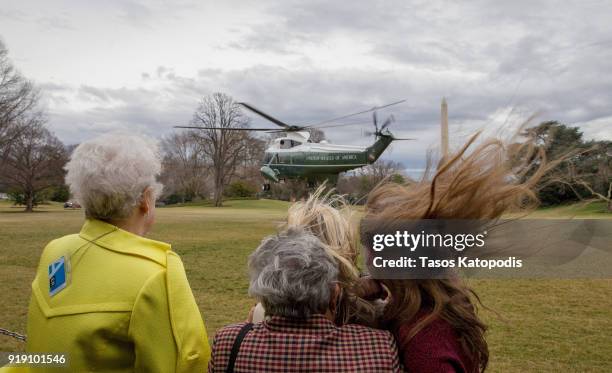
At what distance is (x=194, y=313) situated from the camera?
6.37 feet

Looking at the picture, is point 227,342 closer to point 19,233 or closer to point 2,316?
point 2,316

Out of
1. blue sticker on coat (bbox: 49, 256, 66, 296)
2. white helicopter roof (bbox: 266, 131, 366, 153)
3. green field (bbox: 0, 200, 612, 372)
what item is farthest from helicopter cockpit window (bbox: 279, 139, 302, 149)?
blue sticker on coat (bbox: 49, 256, 66, 296)

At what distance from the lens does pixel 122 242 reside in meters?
2.02

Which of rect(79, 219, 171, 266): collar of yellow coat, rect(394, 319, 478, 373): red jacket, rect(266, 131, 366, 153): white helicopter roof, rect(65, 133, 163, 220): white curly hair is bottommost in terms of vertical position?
rect(394, 319, 478, 373): red jacket

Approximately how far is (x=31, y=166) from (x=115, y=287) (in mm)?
55207

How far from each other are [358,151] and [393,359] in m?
35.5

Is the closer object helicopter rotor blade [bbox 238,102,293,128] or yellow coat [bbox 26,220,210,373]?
yellow coat [bbox 26,220,210,373]

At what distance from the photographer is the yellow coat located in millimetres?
1874

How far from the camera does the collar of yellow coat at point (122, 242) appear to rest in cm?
198

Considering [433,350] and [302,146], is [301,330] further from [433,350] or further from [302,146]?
[302,146]

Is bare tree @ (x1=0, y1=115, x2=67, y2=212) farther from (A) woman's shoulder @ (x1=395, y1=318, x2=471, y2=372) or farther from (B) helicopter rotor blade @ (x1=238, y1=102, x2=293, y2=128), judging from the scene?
(A) woman's shoulder @ (x1=395, y1=318, x2=471, y2=372)

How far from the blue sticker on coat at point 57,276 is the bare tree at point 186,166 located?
262 feet

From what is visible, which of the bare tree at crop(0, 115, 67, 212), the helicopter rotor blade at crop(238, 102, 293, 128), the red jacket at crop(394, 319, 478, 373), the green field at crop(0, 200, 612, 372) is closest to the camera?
the red jacket at crop(394, 319, 478, 373)

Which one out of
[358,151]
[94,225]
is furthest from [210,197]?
[94,225]
